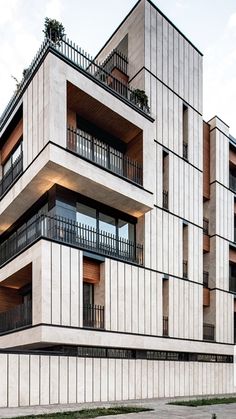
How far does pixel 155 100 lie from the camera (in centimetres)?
2095

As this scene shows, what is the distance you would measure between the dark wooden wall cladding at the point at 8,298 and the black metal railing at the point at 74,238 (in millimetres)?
1553

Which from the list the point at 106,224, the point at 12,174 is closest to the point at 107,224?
the point at 106,224

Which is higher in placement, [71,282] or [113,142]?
[113,142]

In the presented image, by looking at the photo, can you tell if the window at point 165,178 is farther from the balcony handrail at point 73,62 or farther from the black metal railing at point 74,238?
the black metal railing at point 74,238

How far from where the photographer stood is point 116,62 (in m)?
21.9

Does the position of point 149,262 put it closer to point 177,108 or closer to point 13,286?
point 13,286

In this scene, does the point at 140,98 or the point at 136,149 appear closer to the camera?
the point at 140,98

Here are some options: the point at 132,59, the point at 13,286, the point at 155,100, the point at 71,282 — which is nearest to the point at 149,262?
the point at 71,282

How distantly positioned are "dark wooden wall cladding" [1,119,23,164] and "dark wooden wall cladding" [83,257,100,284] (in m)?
6.65

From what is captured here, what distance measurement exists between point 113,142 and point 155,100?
9.76ft

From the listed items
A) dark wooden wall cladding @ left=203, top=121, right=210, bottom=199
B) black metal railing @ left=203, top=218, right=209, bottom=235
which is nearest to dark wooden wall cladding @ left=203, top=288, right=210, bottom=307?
black metal railing @ left=203, top=218, right=209, bottom=235

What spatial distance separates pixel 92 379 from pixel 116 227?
671 cm

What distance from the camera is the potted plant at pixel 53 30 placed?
54.0 ft

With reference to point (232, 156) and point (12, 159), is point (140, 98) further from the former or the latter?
point (232, 156)
